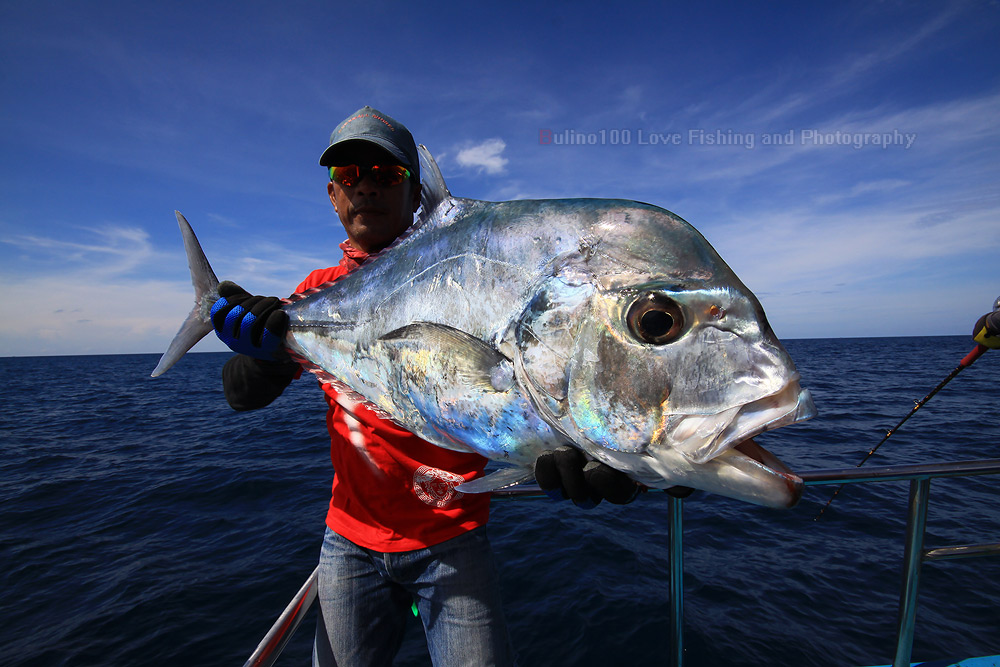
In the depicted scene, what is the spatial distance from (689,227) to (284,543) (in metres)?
8.08

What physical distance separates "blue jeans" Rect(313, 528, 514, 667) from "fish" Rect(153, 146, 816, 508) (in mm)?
756

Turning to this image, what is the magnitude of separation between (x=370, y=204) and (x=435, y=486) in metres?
1.35

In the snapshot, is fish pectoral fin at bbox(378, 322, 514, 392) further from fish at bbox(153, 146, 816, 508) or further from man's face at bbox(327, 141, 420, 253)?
man's face at bbox(327, 141, 420, 253)

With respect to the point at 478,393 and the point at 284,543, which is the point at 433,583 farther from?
the point at 284,543

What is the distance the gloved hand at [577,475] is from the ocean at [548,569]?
14.1 feet

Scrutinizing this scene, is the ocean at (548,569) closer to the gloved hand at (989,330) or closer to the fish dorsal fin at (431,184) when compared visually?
the gloved hand at (989,330)

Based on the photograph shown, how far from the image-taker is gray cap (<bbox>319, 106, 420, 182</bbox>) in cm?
207

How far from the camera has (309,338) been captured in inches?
73.8

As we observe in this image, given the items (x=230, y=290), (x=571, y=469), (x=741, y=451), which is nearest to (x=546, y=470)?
(x=571, y=469)

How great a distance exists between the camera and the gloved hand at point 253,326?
193cm

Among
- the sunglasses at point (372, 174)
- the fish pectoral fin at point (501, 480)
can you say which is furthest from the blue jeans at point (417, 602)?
the sunglasses at point (372, 174)

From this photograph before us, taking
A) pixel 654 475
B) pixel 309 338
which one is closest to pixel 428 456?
pixel 309 338

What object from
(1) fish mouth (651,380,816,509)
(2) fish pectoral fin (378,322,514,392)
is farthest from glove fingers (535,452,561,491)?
(1) fish mouth (651,380,816,509)

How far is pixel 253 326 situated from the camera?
6.38ft
